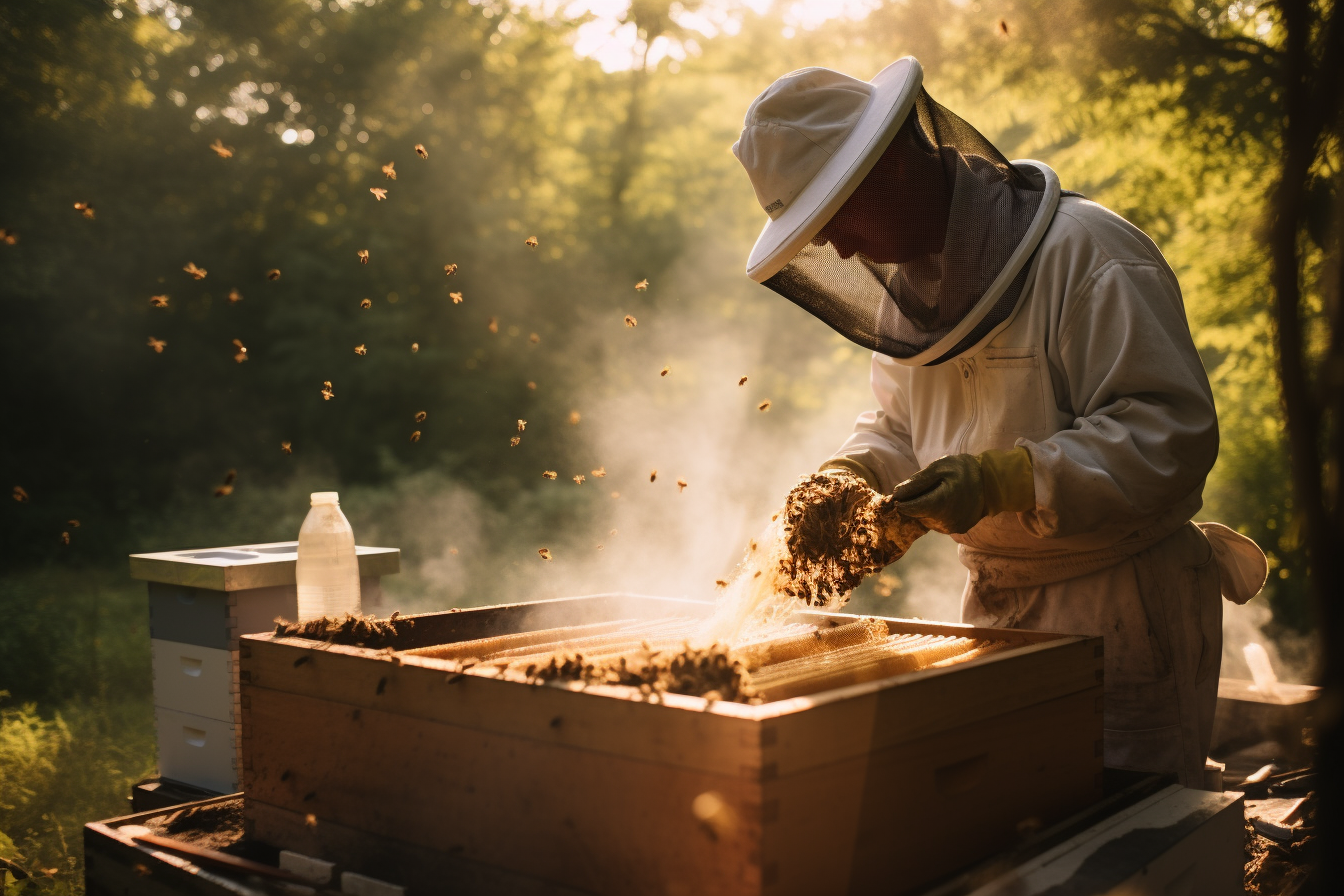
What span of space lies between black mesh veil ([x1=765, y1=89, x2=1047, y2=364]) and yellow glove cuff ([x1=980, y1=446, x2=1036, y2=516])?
1.11 ft

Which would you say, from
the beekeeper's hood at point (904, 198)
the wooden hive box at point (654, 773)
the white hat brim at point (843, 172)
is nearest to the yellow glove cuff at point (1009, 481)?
the wooden hive box at point (654, 773)

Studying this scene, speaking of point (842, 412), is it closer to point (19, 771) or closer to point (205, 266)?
point (19, 771)

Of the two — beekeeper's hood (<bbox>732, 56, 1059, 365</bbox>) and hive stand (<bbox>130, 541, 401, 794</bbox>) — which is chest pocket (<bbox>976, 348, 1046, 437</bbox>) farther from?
hive stand (<bbox>130, 541, 401, 794</bbox>)

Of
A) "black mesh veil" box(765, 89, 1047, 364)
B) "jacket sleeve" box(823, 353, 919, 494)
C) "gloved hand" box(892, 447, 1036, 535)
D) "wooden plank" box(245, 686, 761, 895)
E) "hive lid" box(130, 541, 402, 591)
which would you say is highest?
"black mesh veil" box(765, 89, 1047, 364)

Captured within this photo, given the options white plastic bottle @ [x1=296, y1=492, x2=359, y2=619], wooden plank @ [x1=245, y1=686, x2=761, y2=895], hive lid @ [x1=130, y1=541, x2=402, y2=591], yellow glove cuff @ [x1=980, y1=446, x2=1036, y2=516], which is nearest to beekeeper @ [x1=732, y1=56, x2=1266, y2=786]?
yellow glove cuff @ [x1=980, y1=446, x2=1036, y2=516]

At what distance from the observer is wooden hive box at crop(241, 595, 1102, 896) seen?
3.58 feet

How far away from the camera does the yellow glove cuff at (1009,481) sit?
5.68 ft

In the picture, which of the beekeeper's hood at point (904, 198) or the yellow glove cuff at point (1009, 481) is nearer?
the yellow glove cuff at point (1009, 481)

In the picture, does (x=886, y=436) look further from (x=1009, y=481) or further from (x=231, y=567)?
(x=231, y=567)

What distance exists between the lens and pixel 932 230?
6.62 ft

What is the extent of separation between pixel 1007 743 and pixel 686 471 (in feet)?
28.6

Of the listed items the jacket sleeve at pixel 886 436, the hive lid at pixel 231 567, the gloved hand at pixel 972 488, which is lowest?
the hive lid at pixel 231 567

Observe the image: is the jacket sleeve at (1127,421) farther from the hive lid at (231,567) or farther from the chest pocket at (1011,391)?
the hive lid at (231,567)

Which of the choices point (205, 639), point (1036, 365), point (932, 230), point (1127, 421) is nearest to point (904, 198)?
point (932, 230)
